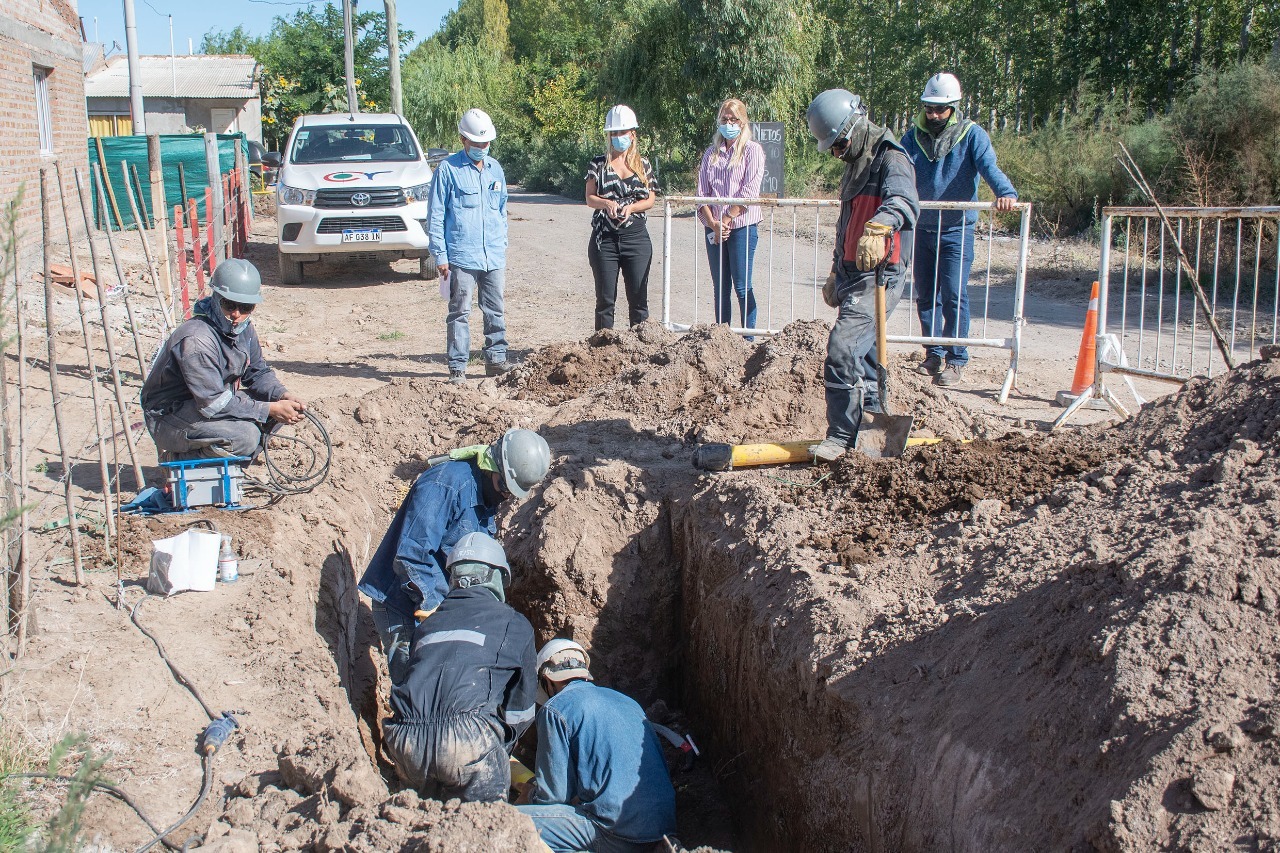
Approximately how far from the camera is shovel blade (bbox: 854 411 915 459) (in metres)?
5.42

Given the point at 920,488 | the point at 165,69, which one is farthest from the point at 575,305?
the point at 165,69

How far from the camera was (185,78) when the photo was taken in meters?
44.8

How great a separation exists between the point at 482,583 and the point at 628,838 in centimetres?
121

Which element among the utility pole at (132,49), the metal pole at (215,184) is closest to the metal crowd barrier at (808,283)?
the metal pole at (215,184)

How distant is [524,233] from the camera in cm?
2080

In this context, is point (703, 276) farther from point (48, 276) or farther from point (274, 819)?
point (274, 819)

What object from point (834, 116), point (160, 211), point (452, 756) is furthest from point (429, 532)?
point (160, 211)

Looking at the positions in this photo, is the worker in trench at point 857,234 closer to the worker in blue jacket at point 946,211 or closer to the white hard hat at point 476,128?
the worker in blue jacket at point 946,211

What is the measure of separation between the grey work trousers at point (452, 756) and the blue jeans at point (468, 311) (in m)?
4.71

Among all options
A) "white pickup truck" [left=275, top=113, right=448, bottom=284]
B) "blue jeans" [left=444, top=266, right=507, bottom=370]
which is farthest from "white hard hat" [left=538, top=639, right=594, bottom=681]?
"white pickup truck" [left=275, top=113, right=448, bottom=284]

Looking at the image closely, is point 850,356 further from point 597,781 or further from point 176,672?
point 176,672

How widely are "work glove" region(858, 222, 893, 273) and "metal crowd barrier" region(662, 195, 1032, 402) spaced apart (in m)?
1.01

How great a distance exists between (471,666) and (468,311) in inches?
181

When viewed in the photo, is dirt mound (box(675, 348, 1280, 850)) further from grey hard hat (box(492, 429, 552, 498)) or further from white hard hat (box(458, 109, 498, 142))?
white hard hat (box(458, 109, 498, 142))
